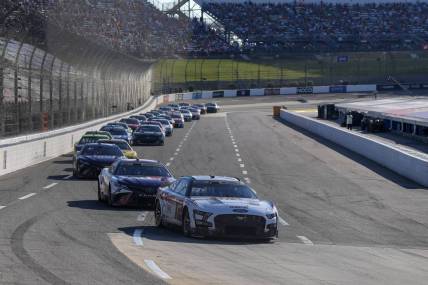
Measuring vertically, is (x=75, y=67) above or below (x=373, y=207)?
above

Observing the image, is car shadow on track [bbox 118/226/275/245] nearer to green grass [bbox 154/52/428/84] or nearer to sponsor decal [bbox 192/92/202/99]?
green grass [bbox 154/52/428/84]

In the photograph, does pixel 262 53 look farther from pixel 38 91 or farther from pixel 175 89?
pixel 38 91

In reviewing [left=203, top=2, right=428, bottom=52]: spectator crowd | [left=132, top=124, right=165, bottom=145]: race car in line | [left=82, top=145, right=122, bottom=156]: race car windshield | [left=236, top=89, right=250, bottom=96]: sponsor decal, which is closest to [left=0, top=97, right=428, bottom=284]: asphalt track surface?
[left=82, top=145, right=122, bottom=156]: race car windshield

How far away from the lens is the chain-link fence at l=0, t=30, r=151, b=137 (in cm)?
3369

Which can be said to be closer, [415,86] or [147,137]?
[147,137]

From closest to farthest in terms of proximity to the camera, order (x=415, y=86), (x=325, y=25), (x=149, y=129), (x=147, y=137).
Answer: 1. (x=147, y=137)
2. (x=149, y=129)
3. (x=415, y=86)
4. (x=325, y=25)

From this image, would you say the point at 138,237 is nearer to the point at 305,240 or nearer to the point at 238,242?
the point at 238,242

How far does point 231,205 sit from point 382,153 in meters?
22.3

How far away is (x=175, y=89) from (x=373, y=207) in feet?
338

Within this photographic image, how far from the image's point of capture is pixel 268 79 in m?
131

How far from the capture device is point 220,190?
16.9m

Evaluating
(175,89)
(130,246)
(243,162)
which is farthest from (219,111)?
(130,246)

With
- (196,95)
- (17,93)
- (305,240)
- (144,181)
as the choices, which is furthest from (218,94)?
(305,240)

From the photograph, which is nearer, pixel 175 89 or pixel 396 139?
pixel 396 139
